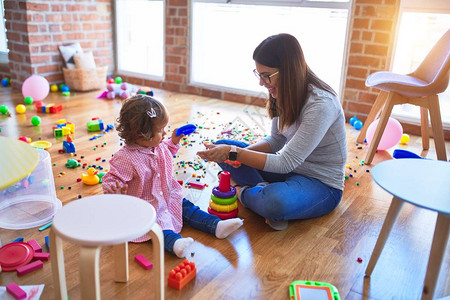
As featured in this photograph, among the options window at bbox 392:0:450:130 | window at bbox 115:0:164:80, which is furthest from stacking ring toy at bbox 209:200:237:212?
window at bbox 115:0:164:80

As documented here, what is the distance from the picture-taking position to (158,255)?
1.18m

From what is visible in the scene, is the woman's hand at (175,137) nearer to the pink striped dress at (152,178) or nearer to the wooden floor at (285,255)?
the pink striped dress at (152,178)

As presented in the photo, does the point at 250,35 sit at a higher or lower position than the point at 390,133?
higher

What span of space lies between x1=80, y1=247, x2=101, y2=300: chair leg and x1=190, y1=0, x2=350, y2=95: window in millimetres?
3035

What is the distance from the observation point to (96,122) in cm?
313

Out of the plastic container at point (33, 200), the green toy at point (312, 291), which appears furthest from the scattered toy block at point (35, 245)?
the green toy at point (312, 291)

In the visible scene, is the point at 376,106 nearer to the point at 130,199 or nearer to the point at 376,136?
the point at 376,136

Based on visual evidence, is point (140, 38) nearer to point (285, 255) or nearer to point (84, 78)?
point (84, 78)

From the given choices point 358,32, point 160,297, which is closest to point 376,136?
point 358,32

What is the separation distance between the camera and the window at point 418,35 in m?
3.12

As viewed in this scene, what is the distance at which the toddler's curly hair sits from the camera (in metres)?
1.62

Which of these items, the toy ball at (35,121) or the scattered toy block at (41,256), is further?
the toy ball at (35,121)

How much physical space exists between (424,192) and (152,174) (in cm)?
101

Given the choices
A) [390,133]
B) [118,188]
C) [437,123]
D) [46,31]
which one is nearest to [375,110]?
[390,133]
